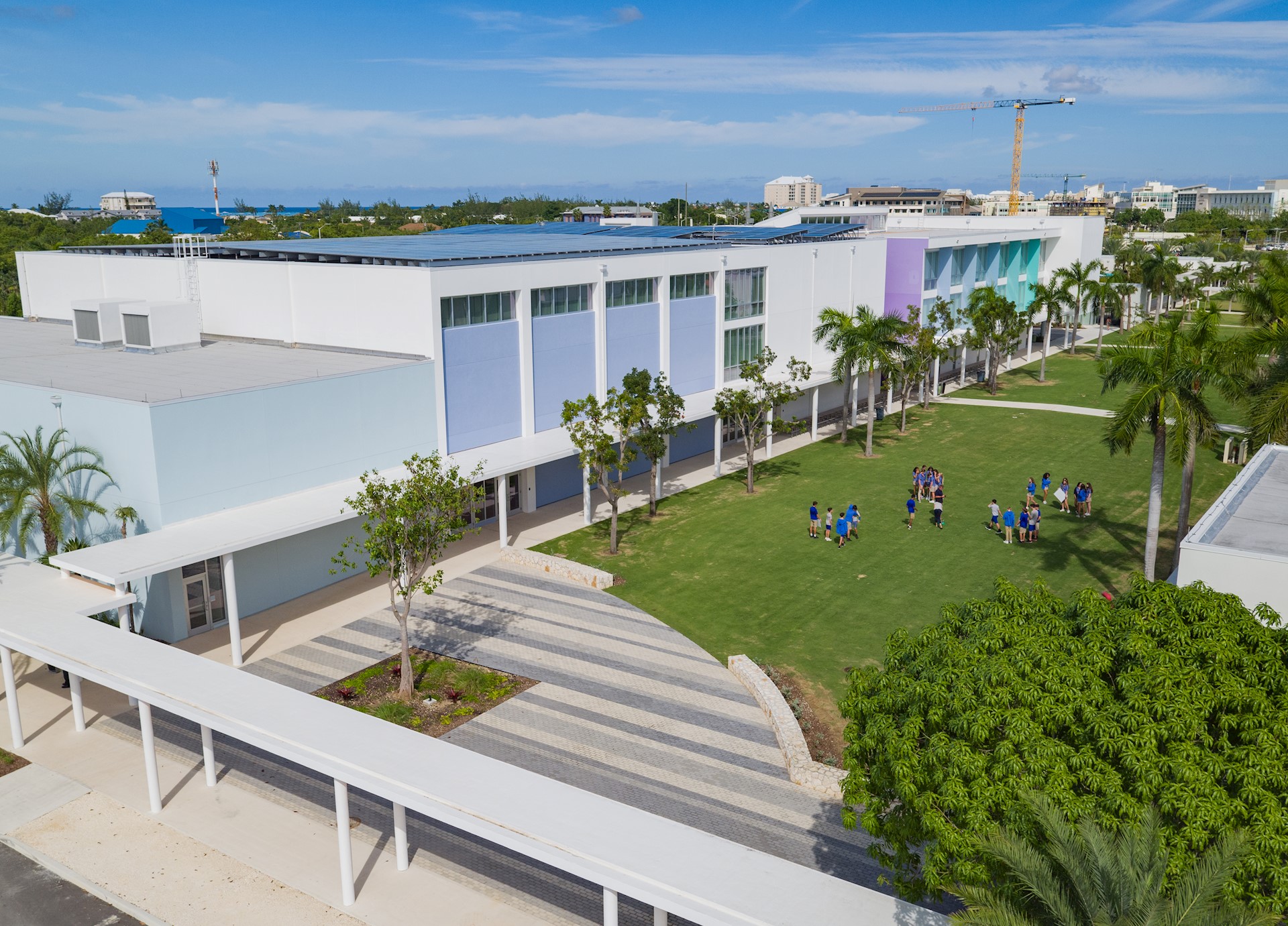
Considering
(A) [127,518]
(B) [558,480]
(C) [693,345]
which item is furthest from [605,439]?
(A) [127,518]

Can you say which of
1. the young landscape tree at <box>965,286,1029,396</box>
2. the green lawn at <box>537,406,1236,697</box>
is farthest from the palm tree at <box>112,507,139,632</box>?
the young landscape tree at <box>965,286,1029,396</box>

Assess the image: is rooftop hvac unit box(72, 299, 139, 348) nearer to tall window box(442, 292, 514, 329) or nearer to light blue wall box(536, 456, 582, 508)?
tall window box(442, 292, 514, 329)

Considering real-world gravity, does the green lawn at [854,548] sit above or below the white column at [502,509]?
below

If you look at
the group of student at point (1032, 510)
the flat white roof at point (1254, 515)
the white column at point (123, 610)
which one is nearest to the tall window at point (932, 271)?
the group of student at point (1032, 510)

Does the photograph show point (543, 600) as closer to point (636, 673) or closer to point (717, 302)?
point (636, 673)

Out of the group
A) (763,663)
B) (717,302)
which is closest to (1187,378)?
(763,663)

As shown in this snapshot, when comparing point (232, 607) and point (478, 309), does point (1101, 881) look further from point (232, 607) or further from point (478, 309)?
point (478, 309)

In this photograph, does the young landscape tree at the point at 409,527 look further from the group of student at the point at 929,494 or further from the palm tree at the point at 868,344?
the palm tree at the point at 868,344
